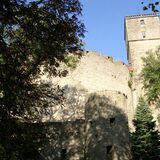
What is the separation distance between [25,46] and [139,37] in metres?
29.7

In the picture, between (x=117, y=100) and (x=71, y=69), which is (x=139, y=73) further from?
(x=117, y=100)

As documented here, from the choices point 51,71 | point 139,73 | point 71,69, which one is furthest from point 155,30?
point 51,71

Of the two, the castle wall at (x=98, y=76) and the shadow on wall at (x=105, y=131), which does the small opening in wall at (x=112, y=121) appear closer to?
the shadow on wall at (x=105, y=131)

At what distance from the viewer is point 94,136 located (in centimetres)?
2069

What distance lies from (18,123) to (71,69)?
1952 cm

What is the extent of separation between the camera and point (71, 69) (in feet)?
109

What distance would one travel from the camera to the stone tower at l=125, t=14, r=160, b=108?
39.2 meters

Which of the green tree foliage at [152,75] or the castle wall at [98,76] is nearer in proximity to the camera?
the castle wall at [98,76]

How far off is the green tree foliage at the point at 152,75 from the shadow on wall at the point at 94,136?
44.3 ft

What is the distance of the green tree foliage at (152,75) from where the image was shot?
34438 mm

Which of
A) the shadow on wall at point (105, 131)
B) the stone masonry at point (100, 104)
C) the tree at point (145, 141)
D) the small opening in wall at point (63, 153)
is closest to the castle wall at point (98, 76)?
the stone masonry at point (100, 104)

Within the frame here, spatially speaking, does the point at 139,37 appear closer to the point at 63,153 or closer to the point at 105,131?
the point at 105,131

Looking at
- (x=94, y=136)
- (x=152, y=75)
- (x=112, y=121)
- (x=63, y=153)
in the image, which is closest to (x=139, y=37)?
(x=152, y=75)

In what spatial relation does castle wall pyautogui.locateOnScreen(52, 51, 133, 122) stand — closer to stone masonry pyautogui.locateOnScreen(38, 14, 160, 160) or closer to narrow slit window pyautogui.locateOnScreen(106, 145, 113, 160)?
stone masonry pyautogui.locateOnScreen(38, 14, 160, 160)
